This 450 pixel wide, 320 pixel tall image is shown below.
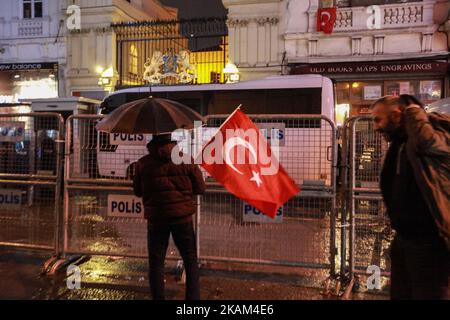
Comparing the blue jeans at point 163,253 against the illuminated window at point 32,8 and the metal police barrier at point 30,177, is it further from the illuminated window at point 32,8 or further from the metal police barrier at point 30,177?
the illuminated window at point 32,8

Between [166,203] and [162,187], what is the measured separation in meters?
0.15

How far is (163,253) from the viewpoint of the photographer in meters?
4.24

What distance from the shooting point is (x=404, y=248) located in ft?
9.91

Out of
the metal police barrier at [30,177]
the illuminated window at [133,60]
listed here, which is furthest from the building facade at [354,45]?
the metal police barrier at [30,177]

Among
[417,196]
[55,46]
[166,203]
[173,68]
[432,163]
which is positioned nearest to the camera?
[432,163]

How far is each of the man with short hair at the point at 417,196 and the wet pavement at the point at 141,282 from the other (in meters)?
1.99

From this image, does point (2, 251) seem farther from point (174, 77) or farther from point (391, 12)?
point (391, 12)

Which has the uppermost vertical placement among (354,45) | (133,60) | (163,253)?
(133,60)

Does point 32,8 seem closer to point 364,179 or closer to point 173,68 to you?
point 173,68

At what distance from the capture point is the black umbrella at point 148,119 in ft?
13.4

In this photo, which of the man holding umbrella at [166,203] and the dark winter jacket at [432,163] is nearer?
the dark winter jacket at [432,163]

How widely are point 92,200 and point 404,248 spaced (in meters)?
5.96

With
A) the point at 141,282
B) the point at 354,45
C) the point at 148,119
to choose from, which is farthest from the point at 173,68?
the point at 148,119
